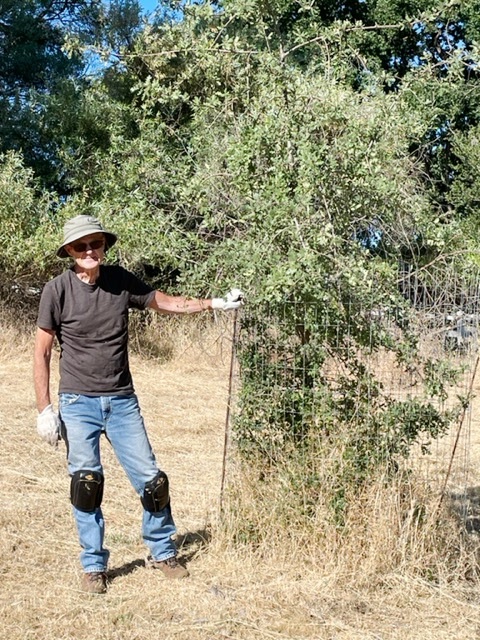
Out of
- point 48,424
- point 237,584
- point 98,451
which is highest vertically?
point 48,424

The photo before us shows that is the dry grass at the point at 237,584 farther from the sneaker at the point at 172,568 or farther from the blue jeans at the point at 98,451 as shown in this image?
the blue jeans at the point at 98,451

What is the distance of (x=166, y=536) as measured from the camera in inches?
193

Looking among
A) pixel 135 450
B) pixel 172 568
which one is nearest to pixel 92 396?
pixel 135 450

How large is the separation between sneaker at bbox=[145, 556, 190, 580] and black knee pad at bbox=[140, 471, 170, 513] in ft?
1.03

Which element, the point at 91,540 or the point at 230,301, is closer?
the point at 91,540

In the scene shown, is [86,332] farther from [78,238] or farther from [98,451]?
[98,451]

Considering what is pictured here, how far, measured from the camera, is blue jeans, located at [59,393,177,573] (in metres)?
4.67

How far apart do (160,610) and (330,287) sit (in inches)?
77.9

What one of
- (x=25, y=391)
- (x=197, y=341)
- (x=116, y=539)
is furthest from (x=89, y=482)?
(x=197, y=341)

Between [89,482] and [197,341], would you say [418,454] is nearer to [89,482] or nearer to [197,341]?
[89,482]

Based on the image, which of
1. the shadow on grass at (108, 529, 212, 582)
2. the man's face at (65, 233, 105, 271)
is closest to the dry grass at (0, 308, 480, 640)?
the shadow on grass at (108, 529, 212, 582)

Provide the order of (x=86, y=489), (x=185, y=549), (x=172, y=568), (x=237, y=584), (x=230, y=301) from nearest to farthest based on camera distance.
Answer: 1. (x=86, y=489)
2. (x=237, y=584)
3. (x=172, y=568)
4. (x=230, y=301)
5. (x=185, y=549)

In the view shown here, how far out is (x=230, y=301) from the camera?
16.2 feet

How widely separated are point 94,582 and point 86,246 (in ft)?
6.14
